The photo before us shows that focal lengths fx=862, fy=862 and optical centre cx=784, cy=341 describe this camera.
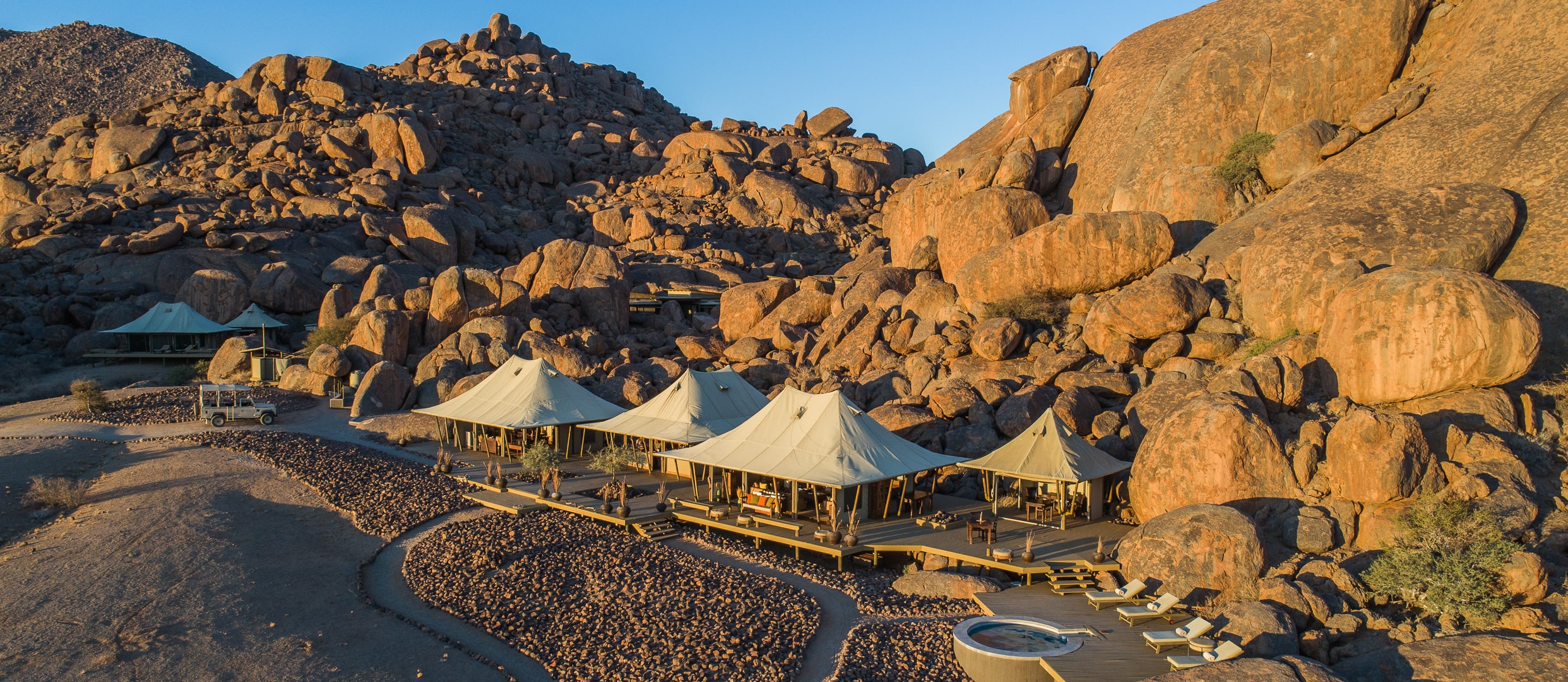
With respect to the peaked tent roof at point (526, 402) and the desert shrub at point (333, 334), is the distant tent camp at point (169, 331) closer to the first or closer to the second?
the desert shrub at point (333, 334)

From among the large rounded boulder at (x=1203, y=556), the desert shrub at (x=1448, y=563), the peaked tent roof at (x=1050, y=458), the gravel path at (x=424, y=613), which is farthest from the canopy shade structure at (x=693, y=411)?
the desert shrub at (x=1448, y=563)

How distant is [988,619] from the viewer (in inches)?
Answer: 492

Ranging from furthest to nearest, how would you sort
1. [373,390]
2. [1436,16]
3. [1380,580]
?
[373,390] < [1436,16] < [1380,580]

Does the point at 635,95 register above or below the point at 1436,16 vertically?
above

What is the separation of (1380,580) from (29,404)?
3786cm

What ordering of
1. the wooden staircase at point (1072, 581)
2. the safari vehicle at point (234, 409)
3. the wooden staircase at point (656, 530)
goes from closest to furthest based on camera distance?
the wooden staircase at point (1072, 581) < the wooden staircase at point (656, 530) < the safari vehicle at point (234, 409)

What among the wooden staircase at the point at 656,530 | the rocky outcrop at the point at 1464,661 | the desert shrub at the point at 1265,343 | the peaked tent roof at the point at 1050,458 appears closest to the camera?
the rocky outcrop at the point at 1464,661

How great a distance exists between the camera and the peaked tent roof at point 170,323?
36.9 m

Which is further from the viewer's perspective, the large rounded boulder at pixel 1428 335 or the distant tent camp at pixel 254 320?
the distant tent camp at pixel 254 320


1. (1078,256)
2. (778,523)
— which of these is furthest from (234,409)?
(1078,256)

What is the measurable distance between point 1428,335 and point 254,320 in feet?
131

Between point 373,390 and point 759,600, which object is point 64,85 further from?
point 759,600

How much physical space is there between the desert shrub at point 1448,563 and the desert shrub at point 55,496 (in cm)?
2372

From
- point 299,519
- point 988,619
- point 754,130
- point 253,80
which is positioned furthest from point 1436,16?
point 253,80
